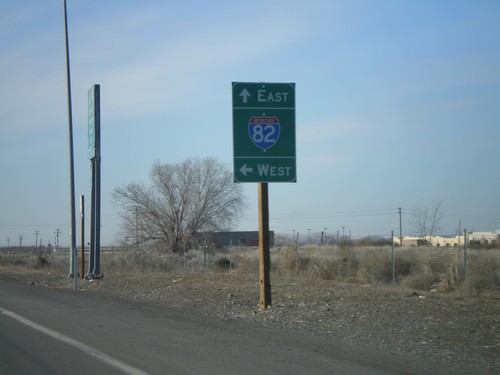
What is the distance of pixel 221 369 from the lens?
9195 millimetres

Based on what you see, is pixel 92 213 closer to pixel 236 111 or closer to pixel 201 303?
pixel 201 303

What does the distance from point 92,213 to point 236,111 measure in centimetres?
1415

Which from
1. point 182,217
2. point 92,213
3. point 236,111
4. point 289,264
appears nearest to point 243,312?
point 236,111

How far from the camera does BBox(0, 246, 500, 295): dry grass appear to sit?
22.9 meters

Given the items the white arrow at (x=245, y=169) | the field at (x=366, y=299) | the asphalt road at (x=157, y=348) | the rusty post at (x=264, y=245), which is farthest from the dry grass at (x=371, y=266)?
the asphalt road at (x=157, y=348)

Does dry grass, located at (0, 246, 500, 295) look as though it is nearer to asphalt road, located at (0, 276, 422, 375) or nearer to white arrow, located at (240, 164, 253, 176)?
white arrow, located at (240, 164, 253, 176)

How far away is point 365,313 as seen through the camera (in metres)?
15.5

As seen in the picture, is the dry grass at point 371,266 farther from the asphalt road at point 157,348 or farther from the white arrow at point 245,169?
the asphalt road at point 157,348

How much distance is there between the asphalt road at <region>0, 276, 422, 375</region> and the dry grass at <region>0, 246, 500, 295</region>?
11543 mm

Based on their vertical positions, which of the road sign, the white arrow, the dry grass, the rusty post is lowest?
the dry grass

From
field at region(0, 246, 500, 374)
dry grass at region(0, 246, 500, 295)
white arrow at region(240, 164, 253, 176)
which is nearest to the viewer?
field at region(0, 246, 500, 374)

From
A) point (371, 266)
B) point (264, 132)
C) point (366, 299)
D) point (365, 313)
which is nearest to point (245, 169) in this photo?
point (264, 132)

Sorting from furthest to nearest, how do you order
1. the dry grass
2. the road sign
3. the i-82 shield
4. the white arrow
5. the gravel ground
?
the dry grass, the i-82 shield, the road sign, the white arrow, the gravel ground

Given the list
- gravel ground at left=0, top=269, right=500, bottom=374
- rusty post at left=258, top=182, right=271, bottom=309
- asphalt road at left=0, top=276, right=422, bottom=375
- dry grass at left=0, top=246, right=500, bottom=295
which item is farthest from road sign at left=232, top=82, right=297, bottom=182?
dry grass at left=0, top=246, right=500, bottom=295
